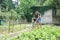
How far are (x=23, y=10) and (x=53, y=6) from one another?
5.00 metres

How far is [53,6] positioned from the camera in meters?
39.6

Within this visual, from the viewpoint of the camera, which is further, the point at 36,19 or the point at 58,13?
the point at 58,13

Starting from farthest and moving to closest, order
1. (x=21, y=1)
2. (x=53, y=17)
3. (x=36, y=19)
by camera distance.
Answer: (x=53, y=17), (x=21, y=1), (x=36, y=19)

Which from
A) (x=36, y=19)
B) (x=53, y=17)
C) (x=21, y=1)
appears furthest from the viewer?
(x=53, y=17)

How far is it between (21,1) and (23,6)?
228cm

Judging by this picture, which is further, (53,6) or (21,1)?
(53,6)

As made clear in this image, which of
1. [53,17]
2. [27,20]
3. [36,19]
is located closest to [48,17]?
[53,17]

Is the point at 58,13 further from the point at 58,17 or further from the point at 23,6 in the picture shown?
the point at 23,6

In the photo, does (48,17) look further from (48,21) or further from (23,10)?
(23,10)

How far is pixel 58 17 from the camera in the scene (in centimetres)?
3888

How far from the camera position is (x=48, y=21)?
3822 cm

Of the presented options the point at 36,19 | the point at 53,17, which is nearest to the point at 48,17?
the point at 53,17

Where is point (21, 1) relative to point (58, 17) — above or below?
above

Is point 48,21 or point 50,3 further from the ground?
point 50,3
